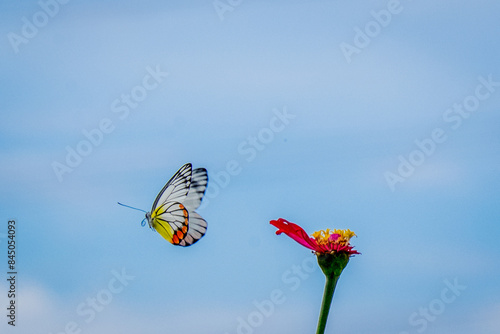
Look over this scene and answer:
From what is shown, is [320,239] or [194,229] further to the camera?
[194,229]

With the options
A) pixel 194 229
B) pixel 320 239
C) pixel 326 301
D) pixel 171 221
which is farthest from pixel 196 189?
pixel 326 301

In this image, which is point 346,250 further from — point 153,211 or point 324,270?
point 153,211

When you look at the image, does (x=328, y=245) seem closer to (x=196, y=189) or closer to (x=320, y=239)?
(x=320, y=239)

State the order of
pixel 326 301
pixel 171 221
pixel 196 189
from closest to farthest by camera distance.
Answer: pixel 326 301 → pixel 196 189 → pixel 171 221

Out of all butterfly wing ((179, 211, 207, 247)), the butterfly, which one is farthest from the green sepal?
butterfly wing ((179, 211, 207, 247))

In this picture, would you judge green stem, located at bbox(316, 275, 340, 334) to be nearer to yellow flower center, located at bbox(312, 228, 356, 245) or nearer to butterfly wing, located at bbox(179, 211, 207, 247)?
yellow flower center, located at bbox(312, 228, 356, 245)
